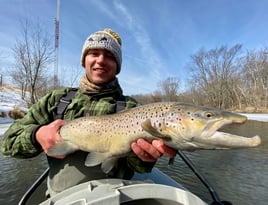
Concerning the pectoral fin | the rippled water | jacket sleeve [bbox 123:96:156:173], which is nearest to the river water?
the rippled water

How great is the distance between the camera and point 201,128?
1.65 metres

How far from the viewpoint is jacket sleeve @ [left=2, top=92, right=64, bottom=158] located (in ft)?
6.41

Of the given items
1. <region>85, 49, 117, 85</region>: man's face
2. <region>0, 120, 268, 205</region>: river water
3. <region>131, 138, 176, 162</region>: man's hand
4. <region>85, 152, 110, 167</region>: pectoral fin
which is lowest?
<region>0, 120, 268, 205</region>: river water

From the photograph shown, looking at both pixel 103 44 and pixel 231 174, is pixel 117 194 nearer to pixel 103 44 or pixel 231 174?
pixel 103 44

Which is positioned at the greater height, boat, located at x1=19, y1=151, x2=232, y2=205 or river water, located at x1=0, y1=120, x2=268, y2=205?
boat, located at x1=19, y1=151, x2=232, y2=205

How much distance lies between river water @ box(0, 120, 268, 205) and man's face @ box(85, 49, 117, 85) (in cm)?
253

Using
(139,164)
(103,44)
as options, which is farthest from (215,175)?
(103,44)

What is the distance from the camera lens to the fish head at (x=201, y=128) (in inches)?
59.1

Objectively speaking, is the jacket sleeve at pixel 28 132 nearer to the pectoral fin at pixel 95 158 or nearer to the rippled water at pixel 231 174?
the pectoral fin at pixel 95 158

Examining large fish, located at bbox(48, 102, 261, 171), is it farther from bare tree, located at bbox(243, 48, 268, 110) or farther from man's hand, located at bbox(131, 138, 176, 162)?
bare tree, located at bbox(243, 48, 268, 110)

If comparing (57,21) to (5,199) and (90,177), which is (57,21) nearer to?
(5,199)

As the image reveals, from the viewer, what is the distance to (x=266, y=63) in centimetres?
4066

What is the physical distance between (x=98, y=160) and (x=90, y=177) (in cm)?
35

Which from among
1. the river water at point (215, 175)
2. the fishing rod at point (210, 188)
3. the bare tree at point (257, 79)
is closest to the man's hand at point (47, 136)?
the fishing rod at point (210, 188)
